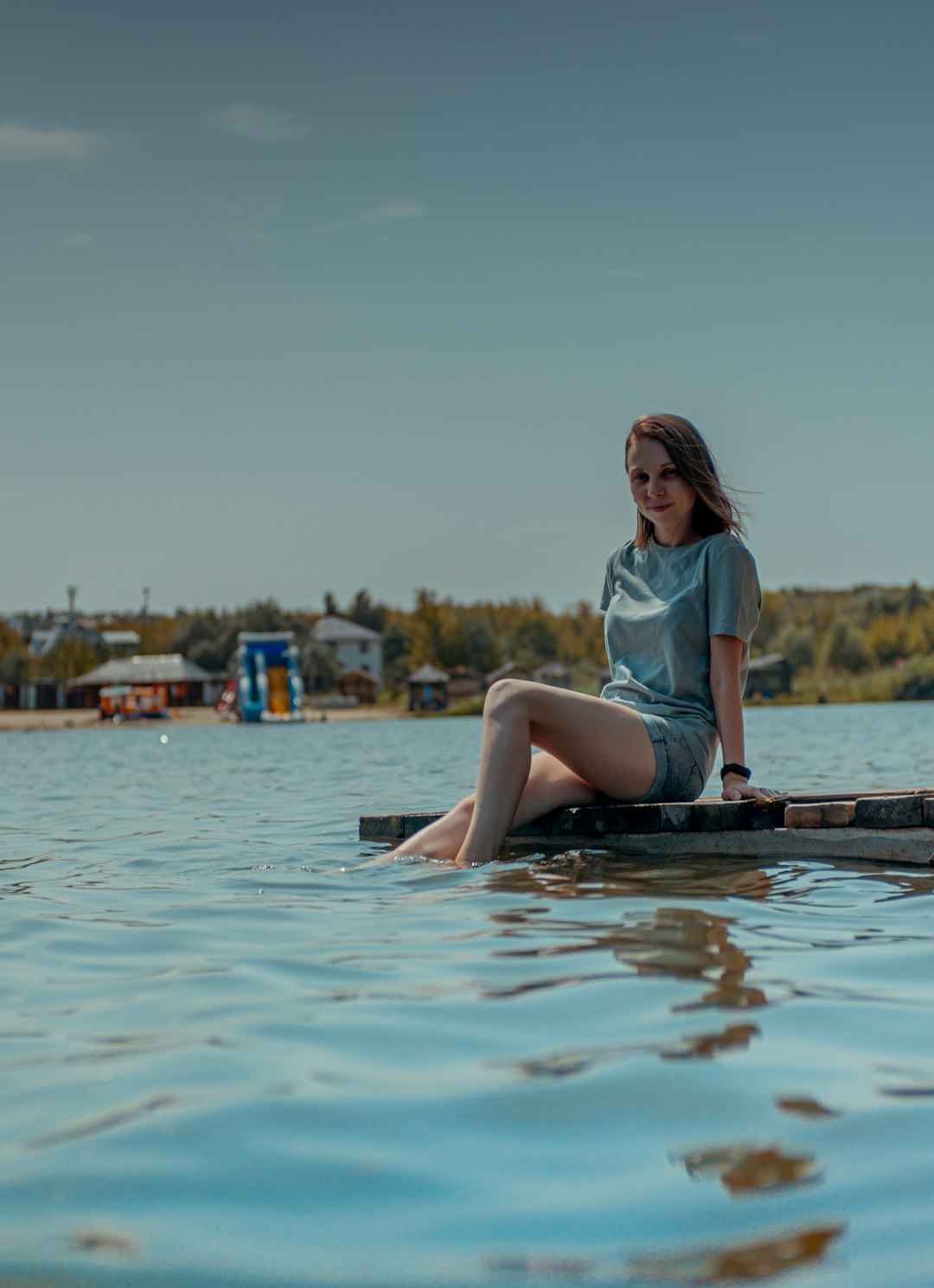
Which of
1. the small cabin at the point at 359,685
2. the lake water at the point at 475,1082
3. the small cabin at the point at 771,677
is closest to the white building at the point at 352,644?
the small cabin at the point at 359,685

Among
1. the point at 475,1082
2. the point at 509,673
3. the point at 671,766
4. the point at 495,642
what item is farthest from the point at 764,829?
the point at 495,642

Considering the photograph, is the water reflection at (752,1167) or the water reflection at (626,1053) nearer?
the water reflection at (752,1167)

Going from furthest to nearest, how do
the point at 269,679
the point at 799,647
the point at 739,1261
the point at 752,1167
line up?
the point at 799,647, the point at 269,679, the point at 752,1167, the point at 739,1261

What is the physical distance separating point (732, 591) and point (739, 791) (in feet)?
1.94

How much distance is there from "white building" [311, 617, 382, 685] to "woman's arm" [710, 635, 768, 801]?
7106 cm

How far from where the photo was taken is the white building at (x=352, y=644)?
75625 millimetres

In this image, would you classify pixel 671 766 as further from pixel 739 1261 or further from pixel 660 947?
pixel 739 1261

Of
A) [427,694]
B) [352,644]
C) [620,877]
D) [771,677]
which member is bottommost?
[620,877]

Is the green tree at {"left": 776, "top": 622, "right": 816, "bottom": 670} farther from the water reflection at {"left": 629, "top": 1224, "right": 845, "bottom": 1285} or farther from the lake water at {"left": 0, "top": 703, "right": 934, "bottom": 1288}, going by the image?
the water reflection at {"left": 629, "top": 1224, "right": 845, "bottom": 1285}

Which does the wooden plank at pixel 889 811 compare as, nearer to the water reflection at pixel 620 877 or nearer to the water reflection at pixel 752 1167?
the water reflection at pixel 620 877

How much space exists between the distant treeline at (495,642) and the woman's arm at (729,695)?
144ft

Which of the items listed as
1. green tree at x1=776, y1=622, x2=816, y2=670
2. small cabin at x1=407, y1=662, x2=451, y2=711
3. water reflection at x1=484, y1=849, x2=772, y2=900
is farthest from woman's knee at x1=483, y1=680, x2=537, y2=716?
green tree at x1=776, y1=622, x2=816, y2=670

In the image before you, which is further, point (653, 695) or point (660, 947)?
point (653, 695)

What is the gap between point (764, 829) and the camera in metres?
3.73
